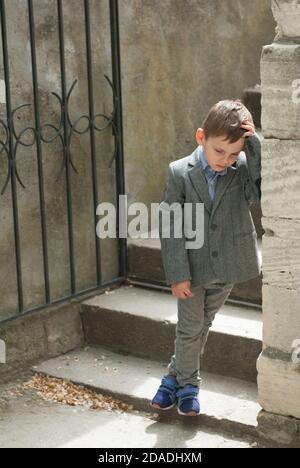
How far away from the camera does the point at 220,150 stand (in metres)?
3.89

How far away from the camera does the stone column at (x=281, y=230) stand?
365cm

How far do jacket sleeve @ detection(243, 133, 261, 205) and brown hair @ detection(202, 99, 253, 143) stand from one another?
80 mm

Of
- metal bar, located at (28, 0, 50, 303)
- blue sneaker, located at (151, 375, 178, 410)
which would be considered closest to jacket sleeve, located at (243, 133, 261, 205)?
blue sneaker, located at (151, 375, 178, 410)

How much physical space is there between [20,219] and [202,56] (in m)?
1.75

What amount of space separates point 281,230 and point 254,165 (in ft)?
1.06

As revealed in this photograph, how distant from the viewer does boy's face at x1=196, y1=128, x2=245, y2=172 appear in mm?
3869

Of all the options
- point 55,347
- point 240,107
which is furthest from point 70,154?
point 240,107

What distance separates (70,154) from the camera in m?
5.06

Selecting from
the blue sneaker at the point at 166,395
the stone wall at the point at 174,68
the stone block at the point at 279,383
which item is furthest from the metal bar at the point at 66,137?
the stone block at the point at 279,383

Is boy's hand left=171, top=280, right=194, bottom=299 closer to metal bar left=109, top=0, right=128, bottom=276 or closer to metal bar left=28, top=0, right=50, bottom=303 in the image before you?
metal bar left=28, top=0, right=50, bottom=303

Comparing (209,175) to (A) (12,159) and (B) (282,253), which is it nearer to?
(B) (282,253)

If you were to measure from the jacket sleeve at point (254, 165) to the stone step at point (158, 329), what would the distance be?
87 centimetres

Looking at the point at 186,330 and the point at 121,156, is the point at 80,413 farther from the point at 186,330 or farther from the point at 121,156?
the point at 121,156

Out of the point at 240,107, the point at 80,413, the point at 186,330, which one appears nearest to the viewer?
the point at 240,107
